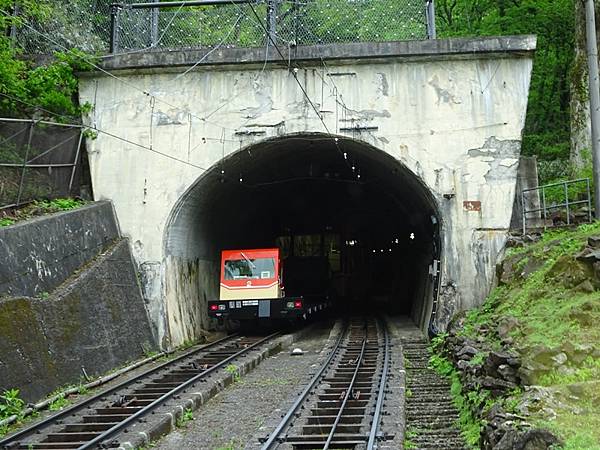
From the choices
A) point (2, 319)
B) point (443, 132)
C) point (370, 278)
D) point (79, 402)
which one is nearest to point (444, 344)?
point (443, 132)

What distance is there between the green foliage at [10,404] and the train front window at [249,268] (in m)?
11.0

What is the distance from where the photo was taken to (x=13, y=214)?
13.6 m

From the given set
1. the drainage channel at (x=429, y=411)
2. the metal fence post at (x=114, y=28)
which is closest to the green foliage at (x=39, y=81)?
the metal fence post at (x=114, y=28)

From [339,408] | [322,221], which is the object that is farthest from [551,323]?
[322,221]

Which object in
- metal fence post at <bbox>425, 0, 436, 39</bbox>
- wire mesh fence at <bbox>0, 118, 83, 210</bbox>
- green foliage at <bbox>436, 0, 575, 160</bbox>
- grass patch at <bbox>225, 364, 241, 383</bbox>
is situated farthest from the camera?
green foliage at <bbox>436, 0, 575, 160</bbox>

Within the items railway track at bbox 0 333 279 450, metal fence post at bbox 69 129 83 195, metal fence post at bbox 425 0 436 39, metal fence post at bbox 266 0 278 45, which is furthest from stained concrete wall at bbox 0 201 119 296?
metal fence post at bbox 425 0 436 39

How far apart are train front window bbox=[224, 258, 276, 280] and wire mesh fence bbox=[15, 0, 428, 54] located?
676 centimetres

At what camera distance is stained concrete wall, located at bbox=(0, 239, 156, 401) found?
34.2 ft

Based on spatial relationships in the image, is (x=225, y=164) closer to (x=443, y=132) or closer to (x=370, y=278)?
(x=443, y=132)

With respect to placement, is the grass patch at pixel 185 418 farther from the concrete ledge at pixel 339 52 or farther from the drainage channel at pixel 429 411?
the concrete ledge at pixel 339 52

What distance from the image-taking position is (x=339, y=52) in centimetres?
1619

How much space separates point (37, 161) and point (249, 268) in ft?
24.5

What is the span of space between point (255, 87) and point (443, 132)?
4802 millimetres

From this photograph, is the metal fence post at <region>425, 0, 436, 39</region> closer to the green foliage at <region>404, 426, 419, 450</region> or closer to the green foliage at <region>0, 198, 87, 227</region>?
the green foliage at <region>0, 198, 87, 227</region>
